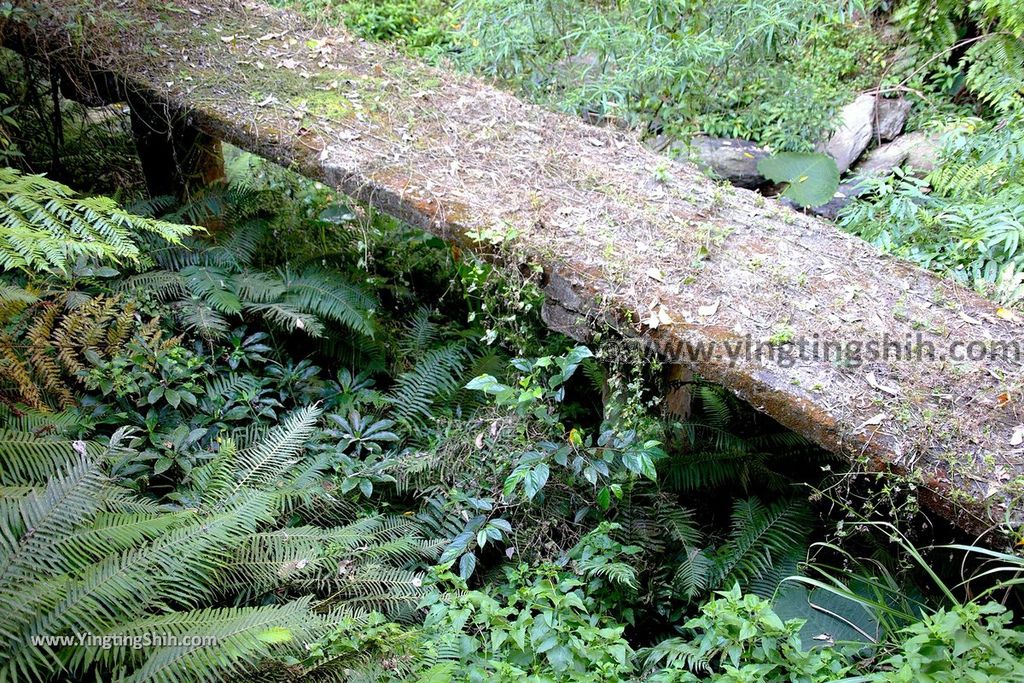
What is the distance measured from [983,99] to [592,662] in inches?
235

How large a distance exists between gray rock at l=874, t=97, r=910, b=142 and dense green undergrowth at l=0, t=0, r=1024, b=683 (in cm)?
151

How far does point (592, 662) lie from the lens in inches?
99.0

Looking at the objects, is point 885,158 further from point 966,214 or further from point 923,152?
point 966,214

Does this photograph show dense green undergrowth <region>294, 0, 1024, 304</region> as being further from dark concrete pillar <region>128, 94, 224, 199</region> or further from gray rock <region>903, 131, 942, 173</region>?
dark concrete pillar <region>128, 94, 224, 199</region>

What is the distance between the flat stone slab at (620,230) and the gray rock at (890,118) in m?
3.46

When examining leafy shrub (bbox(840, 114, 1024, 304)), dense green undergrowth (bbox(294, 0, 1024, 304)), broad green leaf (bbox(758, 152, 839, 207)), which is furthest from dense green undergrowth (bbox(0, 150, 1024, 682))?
broad green leaf (bbox(758, 152, 839, 207))

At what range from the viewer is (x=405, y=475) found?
143 inches

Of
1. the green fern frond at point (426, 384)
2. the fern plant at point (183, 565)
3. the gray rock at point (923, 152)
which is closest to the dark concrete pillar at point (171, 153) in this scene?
the green fern frond at point (426, 384)

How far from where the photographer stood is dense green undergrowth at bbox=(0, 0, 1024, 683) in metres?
2.33

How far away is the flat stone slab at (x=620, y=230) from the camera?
2.85 metres

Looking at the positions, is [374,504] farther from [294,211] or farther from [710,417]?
[294,211]

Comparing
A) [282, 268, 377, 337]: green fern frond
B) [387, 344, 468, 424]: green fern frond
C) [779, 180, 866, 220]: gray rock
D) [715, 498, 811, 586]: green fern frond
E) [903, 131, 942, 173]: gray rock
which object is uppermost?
[903, 131, 942, 173]: gray rock

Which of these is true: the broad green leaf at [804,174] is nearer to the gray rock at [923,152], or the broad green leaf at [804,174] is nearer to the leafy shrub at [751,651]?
the gray rock at [923,152]

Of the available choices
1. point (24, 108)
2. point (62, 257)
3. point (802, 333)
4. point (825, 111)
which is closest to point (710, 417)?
point (802, 333)
